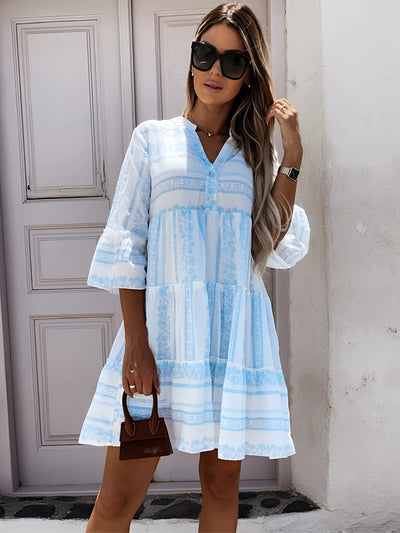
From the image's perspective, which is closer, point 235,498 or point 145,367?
point 145,367

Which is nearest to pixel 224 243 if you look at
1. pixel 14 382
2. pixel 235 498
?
pixel 235 498

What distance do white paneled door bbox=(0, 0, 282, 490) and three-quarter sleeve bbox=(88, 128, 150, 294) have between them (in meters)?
1.11

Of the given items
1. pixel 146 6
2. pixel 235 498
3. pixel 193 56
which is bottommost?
pixel 235 498

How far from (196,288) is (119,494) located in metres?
0.67

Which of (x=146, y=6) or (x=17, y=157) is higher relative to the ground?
(x=146, y=6)

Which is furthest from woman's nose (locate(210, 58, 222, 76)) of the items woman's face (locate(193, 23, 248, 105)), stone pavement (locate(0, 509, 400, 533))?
stone pavement (locate(0, 509, 400, 533))

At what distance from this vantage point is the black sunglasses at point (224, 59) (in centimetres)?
176

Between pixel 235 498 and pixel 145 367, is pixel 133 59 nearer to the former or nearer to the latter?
pixel 145 367

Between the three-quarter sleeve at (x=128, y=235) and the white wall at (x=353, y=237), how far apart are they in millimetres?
1036

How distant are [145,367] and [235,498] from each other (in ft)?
1.97

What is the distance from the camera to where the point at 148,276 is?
175 cm

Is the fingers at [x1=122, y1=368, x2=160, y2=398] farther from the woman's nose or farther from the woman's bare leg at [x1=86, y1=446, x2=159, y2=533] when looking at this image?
the woman's nose

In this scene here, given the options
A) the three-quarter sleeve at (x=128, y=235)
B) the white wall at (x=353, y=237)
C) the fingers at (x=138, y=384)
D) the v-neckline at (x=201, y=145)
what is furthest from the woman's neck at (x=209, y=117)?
the fingers at (x=138, y=384)

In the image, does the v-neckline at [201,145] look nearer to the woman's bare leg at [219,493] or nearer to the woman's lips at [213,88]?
the woman's lips at [213,88]
